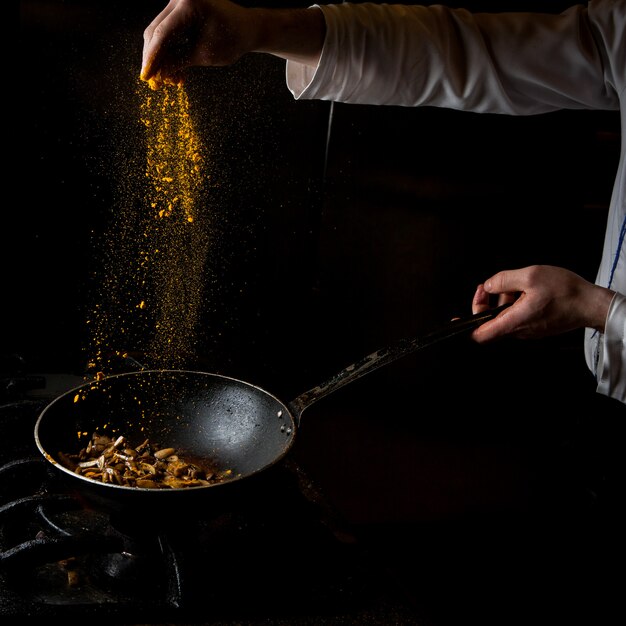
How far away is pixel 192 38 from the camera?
0.87m

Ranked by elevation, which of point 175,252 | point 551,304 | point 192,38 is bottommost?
point 175,252

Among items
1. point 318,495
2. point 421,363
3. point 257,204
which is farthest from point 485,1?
point 318,495

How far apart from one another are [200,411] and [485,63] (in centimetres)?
77

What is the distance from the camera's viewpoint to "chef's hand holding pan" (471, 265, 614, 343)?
3.16 feet

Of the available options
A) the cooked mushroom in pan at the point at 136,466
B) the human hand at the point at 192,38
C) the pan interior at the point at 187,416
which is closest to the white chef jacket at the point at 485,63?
the human hand at the point at 192,38

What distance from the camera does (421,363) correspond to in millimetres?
1956

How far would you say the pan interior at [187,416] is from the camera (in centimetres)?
94

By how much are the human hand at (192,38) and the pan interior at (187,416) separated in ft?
1.42

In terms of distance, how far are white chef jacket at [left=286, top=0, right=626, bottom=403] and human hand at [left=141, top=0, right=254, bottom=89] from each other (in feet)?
0.64

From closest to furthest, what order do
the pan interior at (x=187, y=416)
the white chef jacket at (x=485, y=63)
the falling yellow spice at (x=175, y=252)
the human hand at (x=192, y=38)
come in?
the human hand at (x=192, y=38)
the pan interior at (x=187, y=416)
the white chef jacket at (x=485, y=63)
the falling yellow spice at (x=175, y=252)

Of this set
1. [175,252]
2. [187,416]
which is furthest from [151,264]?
[187,416]

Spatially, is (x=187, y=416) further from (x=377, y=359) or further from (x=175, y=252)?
(x=175, y=252)

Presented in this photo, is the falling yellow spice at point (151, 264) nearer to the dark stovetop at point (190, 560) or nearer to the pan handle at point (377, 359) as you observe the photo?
the dark stovetop at point (190, 560)

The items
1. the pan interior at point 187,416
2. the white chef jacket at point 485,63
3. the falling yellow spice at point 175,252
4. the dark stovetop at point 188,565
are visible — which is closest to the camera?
the dark stovetop at point 188,565
